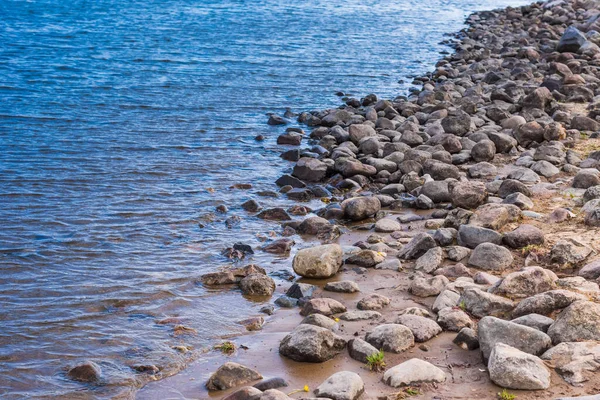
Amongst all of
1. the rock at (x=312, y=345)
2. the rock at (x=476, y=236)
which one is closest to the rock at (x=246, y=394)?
the rock at (x=312, y=345)

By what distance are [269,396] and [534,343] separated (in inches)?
74.2

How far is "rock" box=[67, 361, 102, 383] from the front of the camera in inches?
211

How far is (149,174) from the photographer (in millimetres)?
10648

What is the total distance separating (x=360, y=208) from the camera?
8805 mm

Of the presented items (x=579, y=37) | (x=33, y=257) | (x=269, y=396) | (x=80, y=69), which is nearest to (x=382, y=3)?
(x=579, y=37)

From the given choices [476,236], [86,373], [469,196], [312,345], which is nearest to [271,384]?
[312,345]

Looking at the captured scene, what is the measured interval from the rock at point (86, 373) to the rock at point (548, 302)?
3192 millimetres

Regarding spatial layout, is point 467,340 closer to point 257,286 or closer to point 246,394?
point 246,394

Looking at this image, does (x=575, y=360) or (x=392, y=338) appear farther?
(x=392, y=338)

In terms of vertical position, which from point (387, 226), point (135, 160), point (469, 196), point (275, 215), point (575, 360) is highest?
point (575, 360)

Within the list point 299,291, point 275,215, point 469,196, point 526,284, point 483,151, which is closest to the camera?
point 526,284

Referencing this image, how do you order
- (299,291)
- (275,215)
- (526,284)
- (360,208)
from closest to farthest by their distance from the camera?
(526,284)
(299,291)
(360,208)
(275,215)

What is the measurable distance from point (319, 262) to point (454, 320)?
5.77 ft

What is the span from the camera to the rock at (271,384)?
16.6 feet
